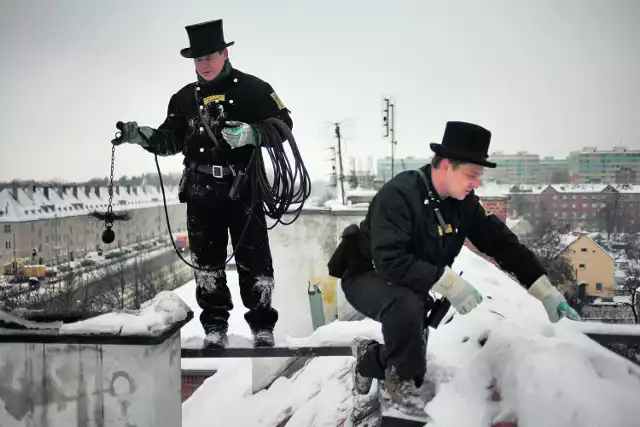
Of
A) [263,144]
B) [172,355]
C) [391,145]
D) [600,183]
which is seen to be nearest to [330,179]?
[391,145]

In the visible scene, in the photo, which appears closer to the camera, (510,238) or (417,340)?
(417,340)

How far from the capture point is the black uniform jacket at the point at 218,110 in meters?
2.31

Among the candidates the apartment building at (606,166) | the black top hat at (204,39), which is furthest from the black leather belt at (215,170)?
the apartment building at (606,166)

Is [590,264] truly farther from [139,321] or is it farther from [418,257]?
[139,321]

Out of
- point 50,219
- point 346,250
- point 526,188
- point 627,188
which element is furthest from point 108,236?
point 627,188

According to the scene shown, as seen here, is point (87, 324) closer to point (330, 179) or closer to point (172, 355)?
point (172, 355)

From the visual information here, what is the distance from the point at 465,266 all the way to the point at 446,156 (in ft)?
6.97

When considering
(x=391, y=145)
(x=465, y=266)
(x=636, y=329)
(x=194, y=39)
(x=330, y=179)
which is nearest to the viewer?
(x=194, y=39)

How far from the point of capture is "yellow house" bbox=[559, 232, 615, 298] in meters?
13.1

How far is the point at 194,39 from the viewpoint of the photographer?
220cm

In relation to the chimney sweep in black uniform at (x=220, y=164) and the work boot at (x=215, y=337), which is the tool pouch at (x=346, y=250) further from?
the work boot at (x=215, y=337)

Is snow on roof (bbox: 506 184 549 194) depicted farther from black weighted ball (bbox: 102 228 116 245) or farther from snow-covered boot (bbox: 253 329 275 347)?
black weighted ball (bbox: 102 228 116 245)

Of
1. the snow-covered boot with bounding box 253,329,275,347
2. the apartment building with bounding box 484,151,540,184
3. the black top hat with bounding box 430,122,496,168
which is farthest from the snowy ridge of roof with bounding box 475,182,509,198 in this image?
the black top hat with bounding box 430,122,496,168

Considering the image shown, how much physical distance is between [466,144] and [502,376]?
896 mm
